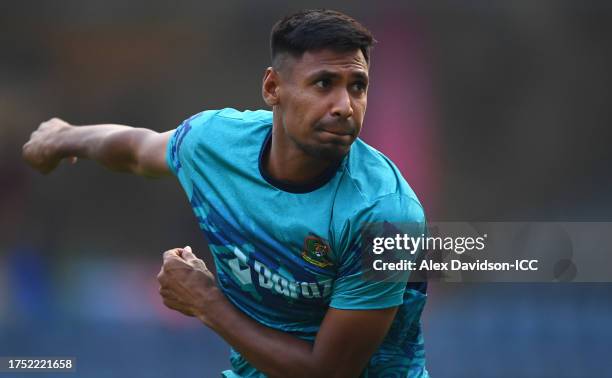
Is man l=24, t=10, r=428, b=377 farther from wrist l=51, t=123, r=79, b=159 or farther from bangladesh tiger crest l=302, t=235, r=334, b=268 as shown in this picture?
wrist l=51, t=123, r=79, b=159

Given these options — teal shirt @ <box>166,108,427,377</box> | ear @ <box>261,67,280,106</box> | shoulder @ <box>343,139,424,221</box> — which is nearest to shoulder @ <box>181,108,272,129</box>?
teal shirt @ <box>166,108,427,377</box>

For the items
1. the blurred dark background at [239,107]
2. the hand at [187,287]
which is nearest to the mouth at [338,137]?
the hand at [187,287]

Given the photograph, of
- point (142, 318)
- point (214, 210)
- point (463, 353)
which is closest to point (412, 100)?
point (463, 353)

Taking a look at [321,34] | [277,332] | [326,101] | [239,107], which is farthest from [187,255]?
[239,107]

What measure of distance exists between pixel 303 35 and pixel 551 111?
3937mm

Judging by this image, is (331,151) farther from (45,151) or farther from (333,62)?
(45,151)

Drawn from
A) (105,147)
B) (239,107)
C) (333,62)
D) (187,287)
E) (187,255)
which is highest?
(239,107)

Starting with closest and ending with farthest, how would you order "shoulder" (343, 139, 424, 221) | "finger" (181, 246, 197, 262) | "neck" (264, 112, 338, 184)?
1. "shoulder" (343, 139, 424, 221)
2. "neck" (264, 112, 338, 184)
3. "finger" (181, 246, 197, 262)

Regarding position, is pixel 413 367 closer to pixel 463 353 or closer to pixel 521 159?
pixel 463 353

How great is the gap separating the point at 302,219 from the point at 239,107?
359cm

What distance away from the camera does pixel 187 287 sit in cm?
295

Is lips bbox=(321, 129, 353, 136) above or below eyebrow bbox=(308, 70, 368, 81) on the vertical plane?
below

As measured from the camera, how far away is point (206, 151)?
122 inches

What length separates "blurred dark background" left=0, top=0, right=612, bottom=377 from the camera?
589 cm
